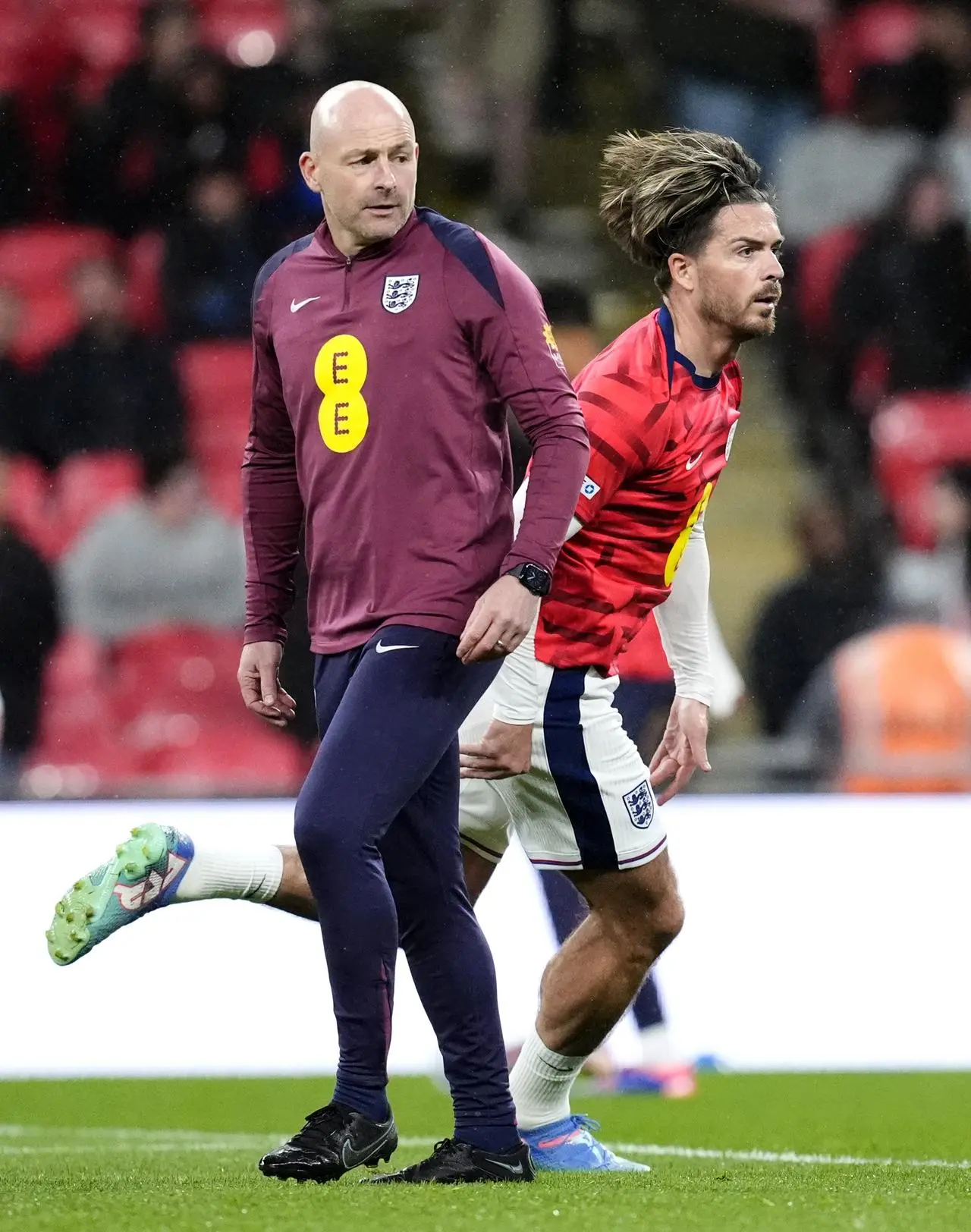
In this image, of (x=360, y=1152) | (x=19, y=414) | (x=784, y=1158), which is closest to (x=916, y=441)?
(x=19, y=414)

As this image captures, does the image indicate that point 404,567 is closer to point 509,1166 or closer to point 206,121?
point 509,1166

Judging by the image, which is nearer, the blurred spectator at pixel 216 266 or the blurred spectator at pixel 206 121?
the blurred spectator at pixel 216 266

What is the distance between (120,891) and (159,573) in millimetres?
4525

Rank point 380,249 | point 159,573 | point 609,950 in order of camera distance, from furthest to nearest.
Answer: point 159,573 < point 609,950 < point 380,249

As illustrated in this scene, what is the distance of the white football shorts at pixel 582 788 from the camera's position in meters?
3.79

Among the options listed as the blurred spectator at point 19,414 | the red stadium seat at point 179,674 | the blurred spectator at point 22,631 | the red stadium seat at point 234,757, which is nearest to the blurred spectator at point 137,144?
the blurred spectator at point 19,414

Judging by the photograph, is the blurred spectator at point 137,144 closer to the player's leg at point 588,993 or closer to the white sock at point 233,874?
the white sock at point 233,874

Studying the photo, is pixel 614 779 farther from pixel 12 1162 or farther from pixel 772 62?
pixel 772 62

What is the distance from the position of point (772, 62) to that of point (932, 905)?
194 inches

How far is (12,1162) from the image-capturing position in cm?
404

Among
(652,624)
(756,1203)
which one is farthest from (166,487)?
(756,1203)

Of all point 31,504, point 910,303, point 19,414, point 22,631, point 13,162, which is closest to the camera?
point 22,631

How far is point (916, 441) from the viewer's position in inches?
350

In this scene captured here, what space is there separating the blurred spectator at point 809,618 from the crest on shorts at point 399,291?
464cm
